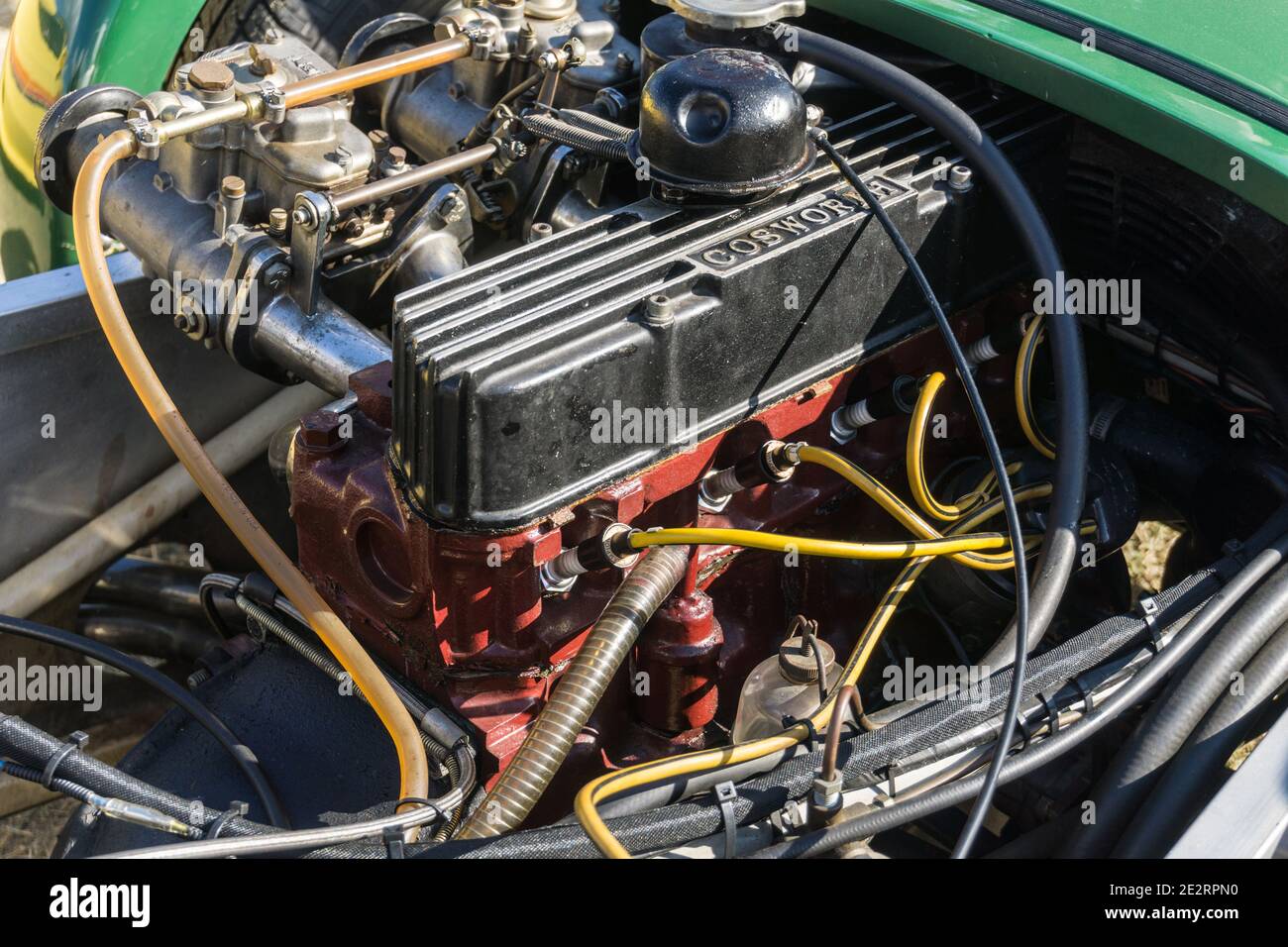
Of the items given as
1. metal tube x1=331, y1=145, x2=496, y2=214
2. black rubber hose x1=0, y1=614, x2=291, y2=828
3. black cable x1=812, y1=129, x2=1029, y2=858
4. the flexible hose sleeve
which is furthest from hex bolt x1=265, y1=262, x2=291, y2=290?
black cable x1=812, y1=129, x2=1029, y2=858

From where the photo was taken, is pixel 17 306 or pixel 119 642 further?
pixel 119 642

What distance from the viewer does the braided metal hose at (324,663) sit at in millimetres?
1582

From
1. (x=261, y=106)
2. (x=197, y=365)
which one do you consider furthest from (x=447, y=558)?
(x=197, y=365)

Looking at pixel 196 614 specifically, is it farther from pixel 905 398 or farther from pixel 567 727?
pixel 905 398

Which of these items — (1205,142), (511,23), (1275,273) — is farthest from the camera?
(511,23)

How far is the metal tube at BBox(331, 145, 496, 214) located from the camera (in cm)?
189

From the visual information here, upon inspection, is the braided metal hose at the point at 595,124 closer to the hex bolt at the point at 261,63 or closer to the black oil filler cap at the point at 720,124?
the black oil filler cap at the point at 720,124

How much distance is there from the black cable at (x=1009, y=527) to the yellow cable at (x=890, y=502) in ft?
0.51

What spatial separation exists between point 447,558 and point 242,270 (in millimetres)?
657

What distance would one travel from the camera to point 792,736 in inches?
58.5

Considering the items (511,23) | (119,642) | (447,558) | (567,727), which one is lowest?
(119,642)

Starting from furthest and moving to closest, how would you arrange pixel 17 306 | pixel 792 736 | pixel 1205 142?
pixel 17 306
pixel 1205 142
pixel 792 736

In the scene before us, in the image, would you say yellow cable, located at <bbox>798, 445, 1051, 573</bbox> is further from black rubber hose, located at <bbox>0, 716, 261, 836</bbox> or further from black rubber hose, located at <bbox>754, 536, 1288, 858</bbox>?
black rubber hose, located at <bbox>0, 716, 261, 836</bbox>

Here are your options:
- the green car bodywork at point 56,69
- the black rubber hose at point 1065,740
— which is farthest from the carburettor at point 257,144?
the black rubber hose at point 1065,740
